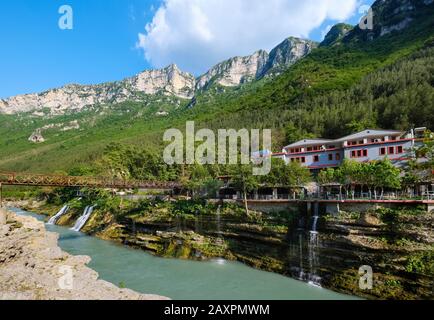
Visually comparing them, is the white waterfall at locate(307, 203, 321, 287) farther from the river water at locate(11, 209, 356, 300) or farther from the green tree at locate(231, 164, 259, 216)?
the green tree at locate(231, 164, 259, 216)

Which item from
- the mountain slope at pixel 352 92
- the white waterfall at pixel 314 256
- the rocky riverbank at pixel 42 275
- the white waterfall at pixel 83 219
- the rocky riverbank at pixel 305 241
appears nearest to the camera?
the rocky riverbank at pixel 42 275

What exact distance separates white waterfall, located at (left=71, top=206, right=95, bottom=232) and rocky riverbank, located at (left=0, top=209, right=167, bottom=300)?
108ft

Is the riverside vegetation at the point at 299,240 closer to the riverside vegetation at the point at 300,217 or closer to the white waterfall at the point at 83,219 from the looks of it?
the riverside vegetation at the point at 300,217

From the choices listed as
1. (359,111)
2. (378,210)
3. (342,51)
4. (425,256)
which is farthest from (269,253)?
(342,51)

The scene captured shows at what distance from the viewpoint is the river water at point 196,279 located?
92.5 feet

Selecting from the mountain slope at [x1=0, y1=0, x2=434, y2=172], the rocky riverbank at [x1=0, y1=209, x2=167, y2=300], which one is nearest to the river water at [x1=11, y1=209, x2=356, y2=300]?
the rocky riverbank at [x1=0, y1=209, x2=167, y2=300]

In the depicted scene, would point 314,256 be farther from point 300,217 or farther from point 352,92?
point 352,92

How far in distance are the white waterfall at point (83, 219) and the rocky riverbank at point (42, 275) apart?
108 ft

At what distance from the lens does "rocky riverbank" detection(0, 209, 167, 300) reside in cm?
1953

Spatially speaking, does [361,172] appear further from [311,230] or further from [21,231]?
[21,231]

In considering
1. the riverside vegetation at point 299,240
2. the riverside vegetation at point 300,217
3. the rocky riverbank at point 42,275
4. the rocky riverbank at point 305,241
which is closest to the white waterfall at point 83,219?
the riverside vegetation at point 300,217

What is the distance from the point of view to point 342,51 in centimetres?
17175

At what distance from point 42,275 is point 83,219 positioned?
150 ft
